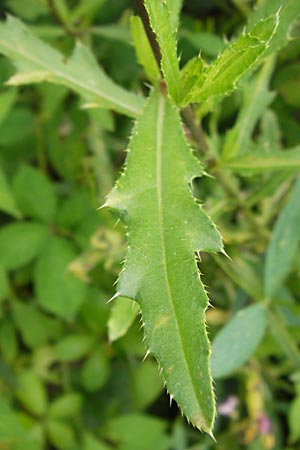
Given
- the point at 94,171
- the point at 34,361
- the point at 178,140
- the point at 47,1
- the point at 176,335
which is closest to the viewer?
the point at 176,335

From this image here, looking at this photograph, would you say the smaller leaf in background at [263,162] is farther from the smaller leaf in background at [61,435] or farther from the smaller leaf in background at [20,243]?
the smaller leaf in background at [61,435]

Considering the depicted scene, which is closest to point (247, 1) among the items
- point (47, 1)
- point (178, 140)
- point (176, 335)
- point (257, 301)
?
point (47, 1)

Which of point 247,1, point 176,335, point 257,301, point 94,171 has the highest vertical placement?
point 247,1

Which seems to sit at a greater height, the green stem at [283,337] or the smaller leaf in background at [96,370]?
the green stem at [283,337]

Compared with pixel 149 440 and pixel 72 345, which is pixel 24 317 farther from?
pixel 149 440

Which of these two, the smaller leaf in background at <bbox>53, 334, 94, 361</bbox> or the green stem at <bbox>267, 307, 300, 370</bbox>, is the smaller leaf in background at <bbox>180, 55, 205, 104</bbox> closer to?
the green stem at <bbox>267, 307, 300, 370</bbox>

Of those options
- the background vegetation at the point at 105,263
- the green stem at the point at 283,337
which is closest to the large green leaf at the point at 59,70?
the background vegetation at the point at 105,263

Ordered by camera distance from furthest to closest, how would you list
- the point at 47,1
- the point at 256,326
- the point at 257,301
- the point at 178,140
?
the point at 47,1 → the point at 257,301 → the point at 256,326 → the point at 178,140
